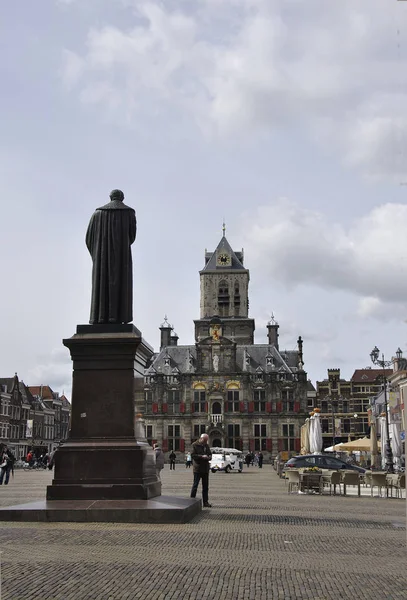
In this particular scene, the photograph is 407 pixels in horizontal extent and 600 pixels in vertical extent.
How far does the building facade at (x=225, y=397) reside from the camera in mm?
81625

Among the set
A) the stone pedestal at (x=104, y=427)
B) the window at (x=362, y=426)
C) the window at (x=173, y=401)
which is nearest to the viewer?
the stone pedestal at (x=104, y=427)

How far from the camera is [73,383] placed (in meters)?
11.0

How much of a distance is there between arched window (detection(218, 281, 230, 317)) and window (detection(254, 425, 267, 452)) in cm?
1998

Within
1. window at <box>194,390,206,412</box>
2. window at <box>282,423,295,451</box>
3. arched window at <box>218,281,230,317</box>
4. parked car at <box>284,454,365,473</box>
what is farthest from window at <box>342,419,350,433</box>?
parked car at <box>284,454,365,473</box>

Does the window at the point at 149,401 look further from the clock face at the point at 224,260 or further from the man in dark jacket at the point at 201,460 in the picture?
the man in dark jacket at the point at 201,460

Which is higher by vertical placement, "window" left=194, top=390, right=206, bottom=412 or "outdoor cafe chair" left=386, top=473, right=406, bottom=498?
"window" left=194, top=390, right=206, bottom=412

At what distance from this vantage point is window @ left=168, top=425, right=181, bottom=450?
82.4 m

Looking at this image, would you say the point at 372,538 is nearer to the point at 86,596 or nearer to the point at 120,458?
the point at 120,458

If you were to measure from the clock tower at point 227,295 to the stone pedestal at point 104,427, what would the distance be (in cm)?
8328

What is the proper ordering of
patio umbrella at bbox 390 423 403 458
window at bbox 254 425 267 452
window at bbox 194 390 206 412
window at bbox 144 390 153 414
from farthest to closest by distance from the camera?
window at bbox 144 390 153 414 → window at bbox 194 390 206 412 → window at bbox 254 425 267 452 → patio umbrella at bbox 390 423 403 458

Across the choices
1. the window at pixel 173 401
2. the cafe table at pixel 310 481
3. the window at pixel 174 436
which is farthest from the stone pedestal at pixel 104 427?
the window at pixel 173 401

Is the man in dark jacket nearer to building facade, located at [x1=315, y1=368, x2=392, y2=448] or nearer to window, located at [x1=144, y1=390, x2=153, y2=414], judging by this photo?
window, located at [x1=144, y1=390, x2=153, y2=414]

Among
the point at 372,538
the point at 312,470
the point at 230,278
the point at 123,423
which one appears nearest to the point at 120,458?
the point at 123,423

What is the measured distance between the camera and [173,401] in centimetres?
8400
